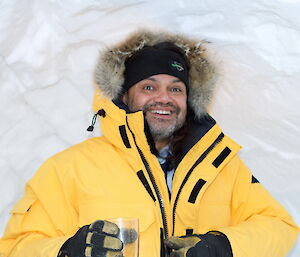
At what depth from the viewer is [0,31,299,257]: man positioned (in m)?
2.17

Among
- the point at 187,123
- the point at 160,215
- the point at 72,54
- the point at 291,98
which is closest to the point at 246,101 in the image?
the point at 291,98

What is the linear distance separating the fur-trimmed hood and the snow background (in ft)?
0.69

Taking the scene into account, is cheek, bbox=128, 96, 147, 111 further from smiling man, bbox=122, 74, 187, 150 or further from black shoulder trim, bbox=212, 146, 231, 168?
black shoulder trim, bbox=212, 146, 231, 168

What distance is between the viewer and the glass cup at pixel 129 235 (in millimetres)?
1653

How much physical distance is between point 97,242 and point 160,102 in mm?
1035

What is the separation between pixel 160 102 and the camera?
2.62m

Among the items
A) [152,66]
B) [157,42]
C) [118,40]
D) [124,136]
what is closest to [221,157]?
[124,136]

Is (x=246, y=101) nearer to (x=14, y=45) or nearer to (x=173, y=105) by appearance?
(x=173, y=105)

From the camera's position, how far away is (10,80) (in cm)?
334

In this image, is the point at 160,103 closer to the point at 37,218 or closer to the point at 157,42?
the point at 157,42

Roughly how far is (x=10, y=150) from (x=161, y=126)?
96cm

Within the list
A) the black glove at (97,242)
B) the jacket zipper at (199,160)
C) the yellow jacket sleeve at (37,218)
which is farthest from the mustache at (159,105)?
the black glove at (97,242)

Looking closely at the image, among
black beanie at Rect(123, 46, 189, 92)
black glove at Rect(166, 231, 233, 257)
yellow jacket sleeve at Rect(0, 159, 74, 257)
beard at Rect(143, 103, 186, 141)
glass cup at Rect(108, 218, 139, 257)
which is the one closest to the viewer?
glass cup at Rect(108, 218, 139, 257)

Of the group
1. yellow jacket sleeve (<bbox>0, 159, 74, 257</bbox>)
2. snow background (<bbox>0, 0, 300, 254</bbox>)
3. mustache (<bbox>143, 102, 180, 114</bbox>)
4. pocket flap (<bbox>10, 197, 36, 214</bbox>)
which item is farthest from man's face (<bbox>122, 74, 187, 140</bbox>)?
pocket flap (<bbox>10, 197, 36, 214</bbox>)
